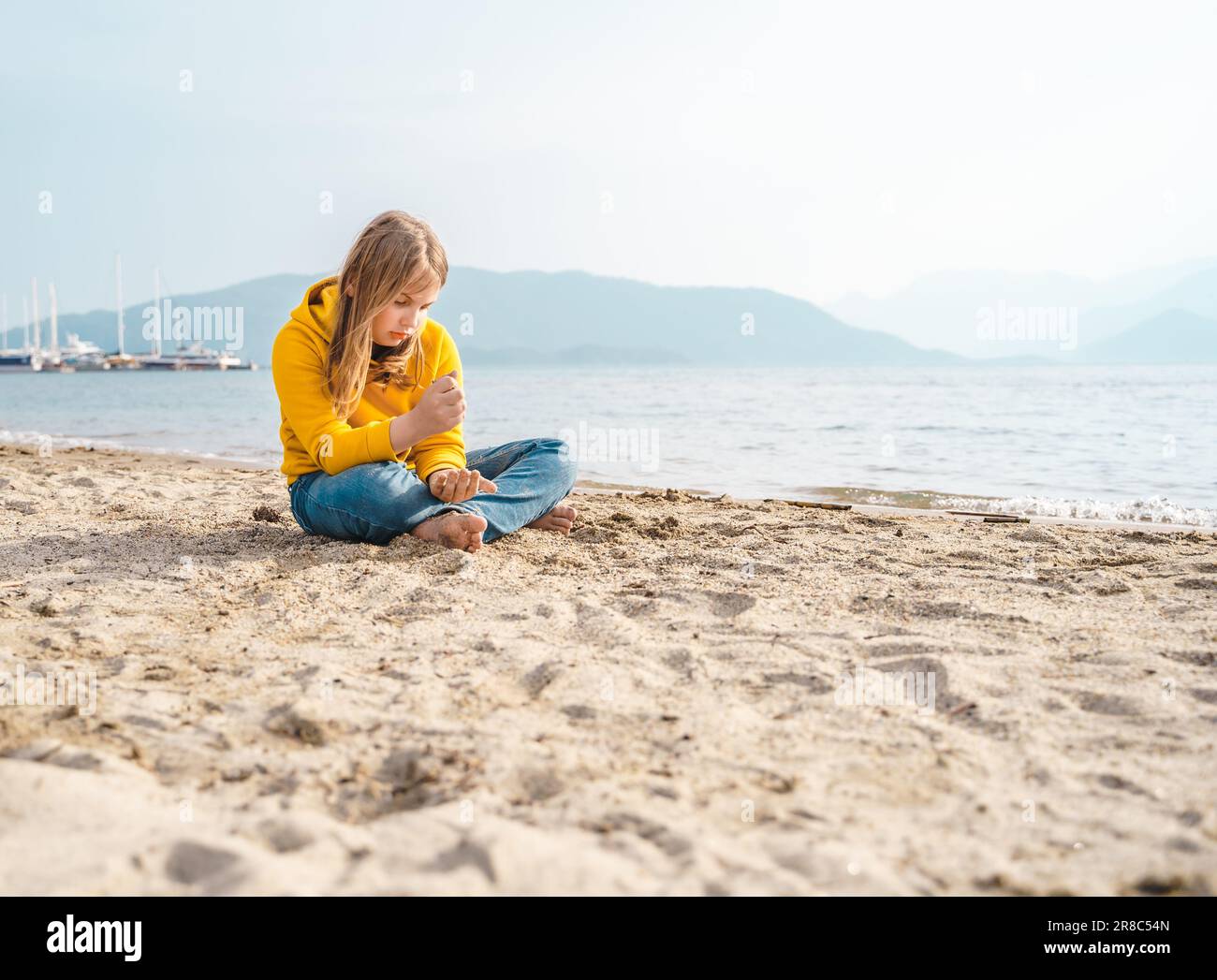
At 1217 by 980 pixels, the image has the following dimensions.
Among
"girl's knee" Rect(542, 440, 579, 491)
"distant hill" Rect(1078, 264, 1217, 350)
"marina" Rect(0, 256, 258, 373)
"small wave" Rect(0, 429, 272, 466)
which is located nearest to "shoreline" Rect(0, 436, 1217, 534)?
"small wave" Rect(0, 429, 272, 466)

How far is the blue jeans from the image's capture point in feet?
12.2

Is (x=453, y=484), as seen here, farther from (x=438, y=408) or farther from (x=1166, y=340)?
(x=1166, y=340)

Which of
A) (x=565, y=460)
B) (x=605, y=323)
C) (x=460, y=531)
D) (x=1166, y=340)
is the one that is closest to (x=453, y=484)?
(x=460, y=531)

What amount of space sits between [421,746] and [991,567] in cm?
256

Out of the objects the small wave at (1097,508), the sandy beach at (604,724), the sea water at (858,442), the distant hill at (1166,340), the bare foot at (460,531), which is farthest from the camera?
the distant hill at (1166,340)

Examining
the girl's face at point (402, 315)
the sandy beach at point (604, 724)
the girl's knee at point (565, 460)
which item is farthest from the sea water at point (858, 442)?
the girl's face at point (402, 315)

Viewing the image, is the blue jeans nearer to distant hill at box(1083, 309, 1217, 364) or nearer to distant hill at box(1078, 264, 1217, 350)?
distant hill at box(1083, 309, 1217, 364)

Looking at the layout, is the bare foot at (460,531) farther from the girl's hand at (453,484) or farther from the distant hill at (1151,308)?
the distant hill at (1151,308)

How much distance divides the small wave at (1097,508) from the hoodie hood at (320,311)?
4.03 meters

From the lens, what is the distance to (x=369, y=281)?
3.53 metres

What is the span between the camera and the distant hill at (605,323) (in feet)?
324

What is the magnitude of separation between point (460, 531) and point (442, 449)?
550 millimetres
